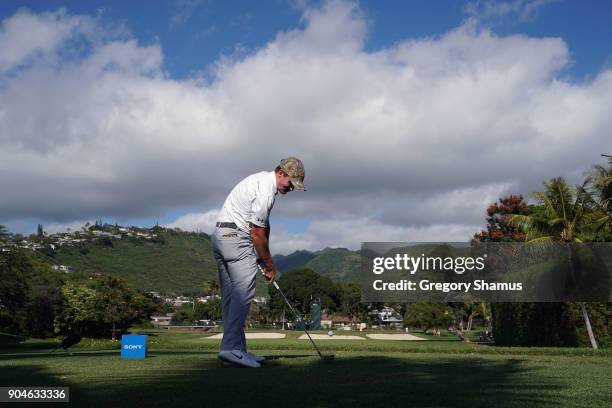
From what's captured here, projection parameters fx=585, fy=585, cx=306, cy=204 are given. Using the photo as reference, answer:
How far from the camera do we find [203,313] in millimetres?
137000

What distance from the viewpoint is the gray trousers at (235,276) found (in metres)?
7.20

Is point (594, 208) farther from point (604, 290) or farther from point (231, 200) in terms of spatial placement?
point (231, 200)

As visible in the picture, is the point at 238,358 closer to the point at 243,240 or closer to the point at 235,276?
the point at 235,276

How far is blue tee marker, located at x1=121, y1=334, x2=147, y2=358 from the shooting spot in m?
8.45

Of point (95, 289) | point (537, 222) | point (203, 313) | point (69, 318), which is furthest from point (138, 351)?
point (203, 313)

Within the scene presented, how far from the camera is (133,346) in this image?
8.55 m

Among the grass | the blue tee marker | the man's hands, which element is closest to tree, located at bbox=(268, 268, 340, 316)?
the blue tee marker

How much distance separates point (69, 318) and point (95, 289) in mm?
8172

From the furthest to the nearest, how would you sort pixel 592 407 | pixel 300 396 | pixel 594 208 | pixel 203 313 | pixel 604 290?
pixel 203 313
pixel 594 208
pixel 604 290
pixel 300 396
pixel 592 407

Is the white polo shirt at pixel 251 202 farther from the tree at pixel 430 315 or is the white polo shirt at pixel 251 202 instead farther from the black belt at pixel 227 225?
the tree at pixel 430 315

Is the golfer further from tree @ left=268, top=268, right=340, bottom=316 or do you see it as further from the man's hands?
tree @ left=268, top=268, right=340, bottom=316

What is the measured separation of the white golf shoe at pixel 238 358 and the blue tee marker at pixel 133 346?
191 centimetres

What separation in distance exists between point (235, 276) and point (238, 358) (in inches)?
39.3

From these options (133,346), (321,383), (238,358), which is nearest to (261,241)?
(238,358)
